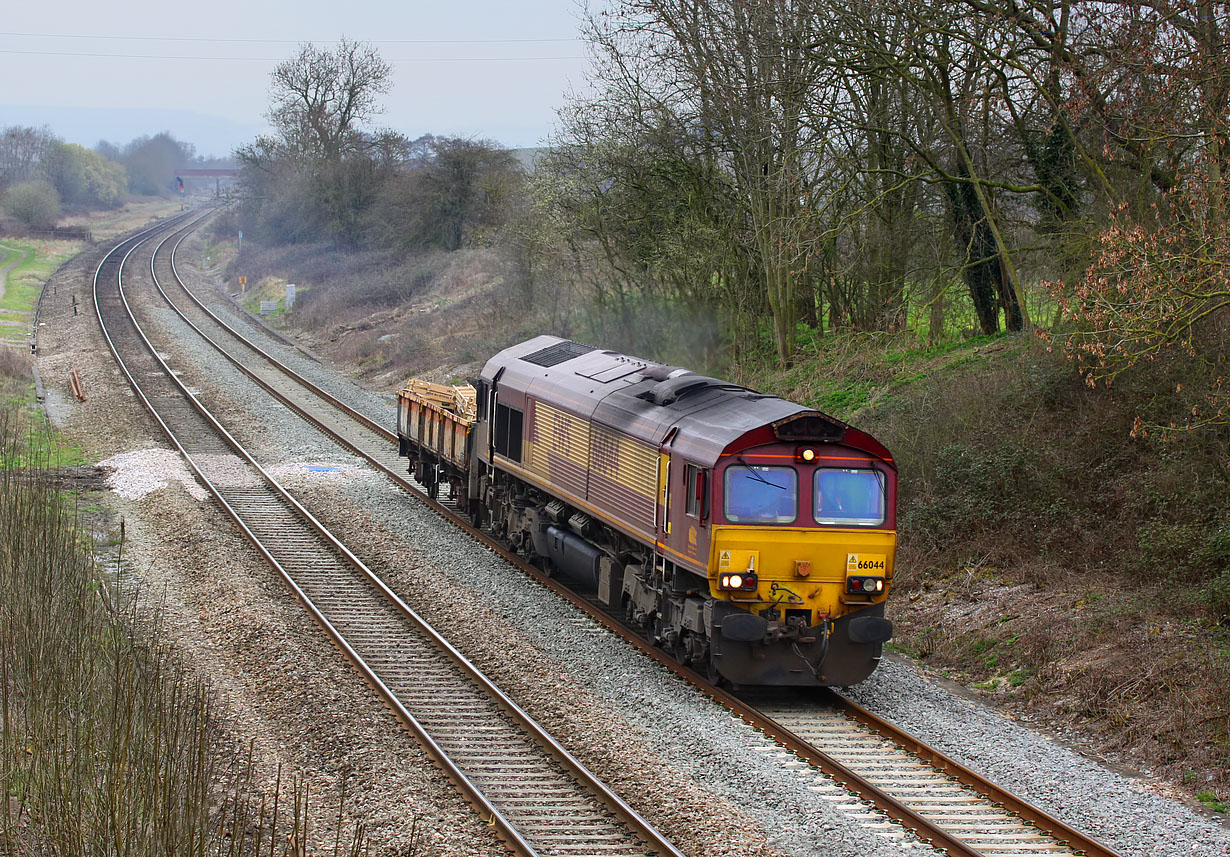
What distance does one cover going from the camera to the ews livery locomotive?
12.4 meters

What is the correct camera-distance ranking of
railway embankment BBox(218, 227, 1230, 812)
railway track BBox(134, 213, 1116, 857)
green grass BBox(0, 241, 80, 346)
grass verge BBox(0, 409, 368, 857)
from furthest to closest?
green grass BBox(0, 241, 80, 346) < railway embankment BBox(218, 227, 1230, 812) < railway track BBox(134, 213, 1116, 857) < grass verge BBox(0, 409, 368, 857)

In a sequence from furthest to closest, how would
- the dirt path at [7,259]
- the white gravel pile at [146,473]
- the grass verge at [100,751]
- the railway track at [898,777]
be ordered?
the dirt path at [7,259], the white gravel pile at [146,473], the railway track at [898,777], the grass verge at [100,751]

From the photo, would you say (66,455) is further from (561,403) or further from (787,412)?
(787,412)

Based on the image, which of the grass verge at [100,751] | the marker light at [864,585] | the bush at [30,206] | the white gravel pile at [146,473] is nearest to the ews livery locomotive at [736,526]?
the marker light at [864,585]

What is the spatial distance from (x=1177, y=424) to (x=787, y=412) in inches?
212

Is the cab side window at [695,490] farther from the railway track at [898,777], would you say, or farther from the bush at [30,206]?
the bush at [30,206]

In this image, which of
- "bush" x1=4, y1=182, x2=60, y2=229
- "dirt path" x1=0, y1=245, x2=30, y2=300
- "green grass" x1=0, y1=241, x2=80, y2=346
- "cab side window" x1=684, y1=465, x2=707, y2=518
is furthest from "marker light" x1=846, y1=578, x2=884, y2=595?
"bush" x1=4, y1=182, x2=60, y2=229

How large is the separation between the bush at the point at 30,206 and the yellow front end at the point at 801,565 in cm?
7834

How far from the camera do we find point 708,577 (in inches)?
483

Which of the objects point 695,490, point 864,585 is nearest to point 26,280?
point 695,490

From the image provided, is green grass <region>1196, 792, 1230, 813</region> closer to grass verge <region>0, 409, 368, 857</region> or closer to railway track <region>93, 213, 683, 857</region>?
railway track <region>93, 213, 683, 857</region>

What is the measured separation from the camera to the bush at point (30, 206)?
79.8 metres

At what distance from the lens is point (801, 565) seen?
40.7ft

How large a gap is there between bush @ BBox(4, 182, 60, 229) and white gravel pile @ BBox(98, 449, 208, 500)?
205 ft
